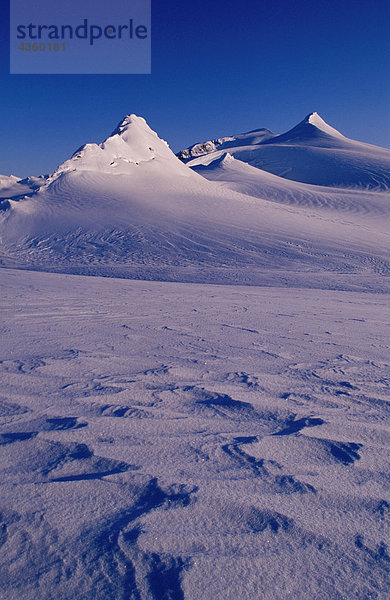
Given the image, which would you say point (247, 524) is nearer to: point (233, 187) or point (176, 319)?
point (176, 319)

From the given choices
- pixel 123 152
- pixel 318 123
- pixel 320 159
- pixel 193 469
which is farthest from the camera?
pixel 318 123

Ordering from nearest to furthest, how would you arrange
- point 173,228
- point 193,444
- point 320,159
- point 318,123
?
point 193,444, point 173,228, point 320,159, point 318,123

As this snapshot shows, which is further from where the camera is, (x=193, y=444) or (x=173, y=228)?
(x=173, y=228)

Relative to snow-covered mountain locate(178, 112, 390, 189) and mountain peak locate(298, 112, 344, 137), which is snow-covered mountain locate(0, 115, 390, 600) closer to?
snow-covered mountain locate(178, 112, 390, 189)

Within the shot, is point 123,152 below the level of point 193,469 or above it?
above

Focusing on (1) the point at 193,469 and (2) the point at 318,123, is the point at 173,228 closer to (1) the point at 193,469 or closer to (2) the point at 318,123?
(1) the point at 193,469

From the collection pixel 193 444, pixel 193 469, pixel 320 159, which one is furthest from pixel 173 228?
pixel 320 159

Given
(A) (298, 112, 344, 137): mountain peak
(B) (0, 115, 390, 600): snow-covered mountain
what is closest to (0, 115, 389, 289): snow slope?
(B) (0, 115, 390, 600): snow-covered mountain

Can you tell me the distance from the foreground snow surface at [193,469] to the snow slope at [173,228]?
5.87 meters

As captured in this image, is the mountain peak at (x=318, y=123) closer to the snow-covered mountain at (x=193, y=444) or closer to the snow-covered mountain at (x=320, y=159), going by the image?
the snow-covered mountain at (x=320, y=159)

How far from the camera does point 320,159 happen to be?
1578 inches

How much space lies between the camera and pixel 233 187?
85.0 feet

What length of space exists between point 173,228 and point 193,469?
12.6 metres

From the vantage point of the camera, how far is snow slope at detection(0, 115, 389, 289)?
10.8 metres
